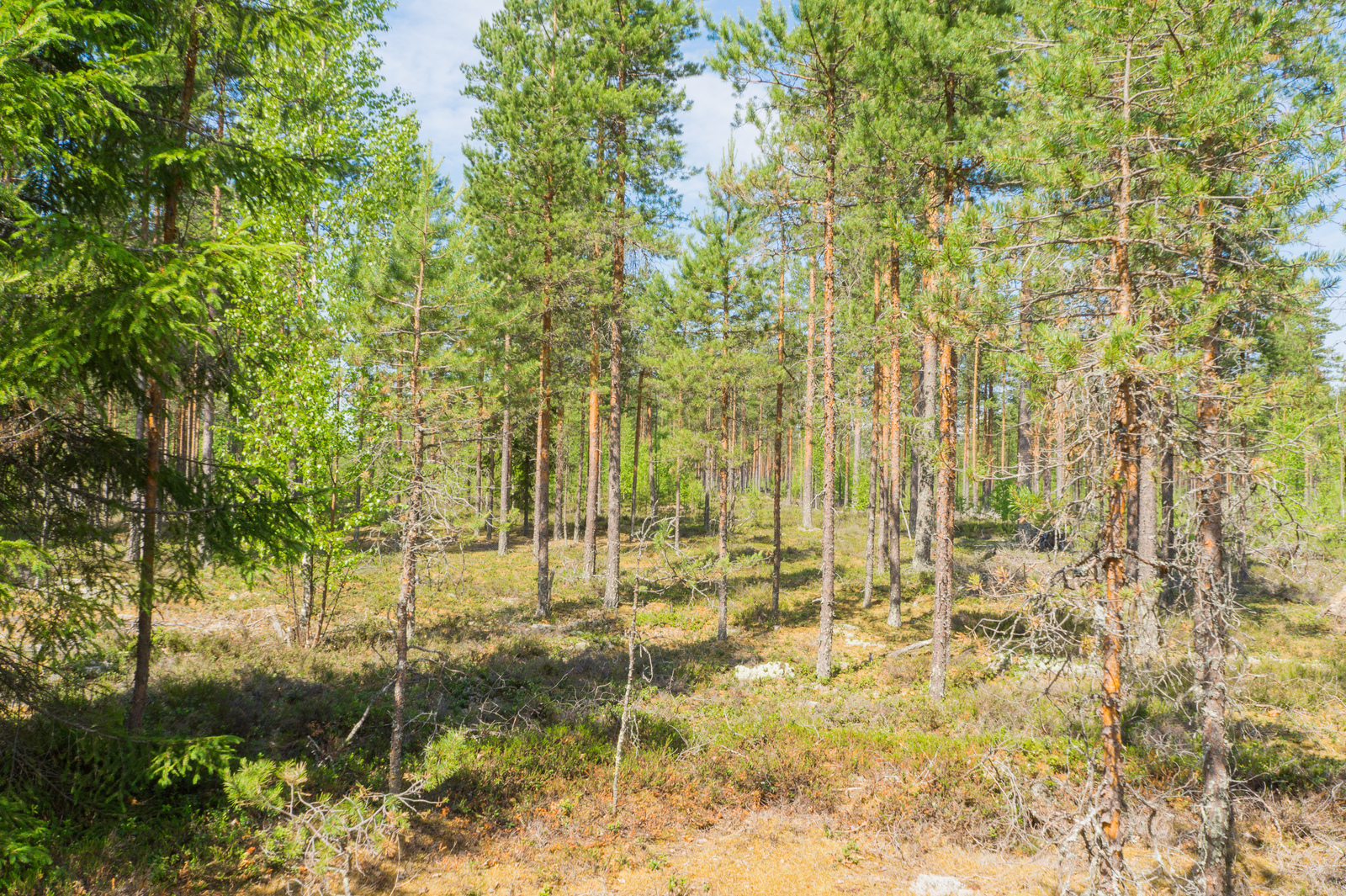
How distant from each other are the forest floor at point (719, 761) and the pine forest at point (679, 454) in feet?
0.27

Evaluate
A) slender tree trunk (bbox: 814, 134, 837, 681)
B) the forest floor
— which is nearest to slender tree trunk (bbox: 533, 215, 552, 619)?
the forest floor

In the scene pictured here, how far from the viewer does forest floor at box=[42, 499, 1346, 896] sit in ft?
23.5

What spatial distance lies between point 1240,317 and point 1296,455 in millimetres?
3330

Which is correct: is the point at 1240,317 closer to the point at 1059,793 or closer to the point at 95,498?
the point at 1059,793

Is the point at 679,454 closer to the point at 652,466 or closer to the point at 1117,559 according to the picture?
the point at 1117,559

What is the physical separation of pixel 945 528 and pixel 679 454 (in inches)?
314

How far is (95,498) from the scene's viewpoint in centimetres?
600

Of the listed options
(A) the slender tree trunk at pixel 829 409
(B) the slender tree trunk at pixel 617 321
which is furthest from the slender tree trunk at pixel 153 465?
(B) the slender tree trunk at pixel 617 321

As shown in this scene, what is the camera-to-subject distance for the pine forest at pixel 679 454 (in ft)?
19.4

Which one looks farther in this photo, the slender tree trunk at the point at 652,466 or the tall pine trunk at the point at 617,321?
the slender tree trunk at the point at 652,466

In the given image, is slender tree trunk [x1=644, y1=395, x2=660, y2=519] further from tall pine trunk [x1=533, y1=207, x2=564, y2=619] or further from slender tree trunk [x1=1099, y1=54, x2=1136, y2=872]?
slender tree trunk [x1=1099, y1=54, x2=1136, y2=872]

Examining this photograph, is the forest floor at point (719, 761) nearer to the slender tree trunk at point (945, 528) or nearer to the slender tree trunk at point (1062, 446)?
the slender tree trunk at point (945, 528)

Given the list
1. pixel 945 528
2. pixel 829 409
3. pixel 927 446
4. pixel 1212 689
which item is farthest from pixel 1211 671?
pixel 829 409

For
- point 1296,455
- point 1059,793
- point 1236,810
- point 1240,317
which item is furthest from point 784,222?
point 1236,810
